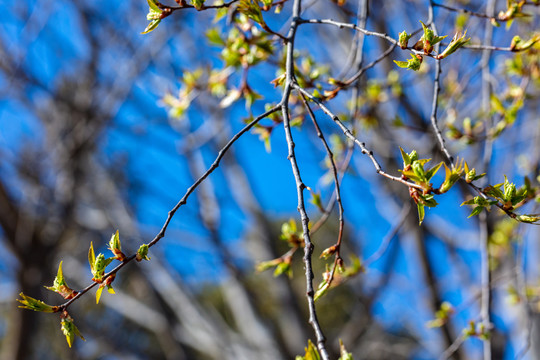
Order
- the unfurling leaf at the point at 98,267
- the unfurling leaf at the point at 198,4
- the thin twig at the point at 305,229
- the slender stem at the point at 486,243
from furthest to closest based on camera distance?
1. the slender stem at the point at 486,243
2. the unfurling leaf at the point at 198,4
3. the unfurling leaf at the point at 98,267
4. the thin twig at the point at 305,229

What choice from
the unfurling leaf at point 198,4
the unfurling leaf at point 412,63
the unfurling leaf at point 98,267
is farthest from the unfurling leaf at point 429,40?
the unfurling leaf at point 98,267

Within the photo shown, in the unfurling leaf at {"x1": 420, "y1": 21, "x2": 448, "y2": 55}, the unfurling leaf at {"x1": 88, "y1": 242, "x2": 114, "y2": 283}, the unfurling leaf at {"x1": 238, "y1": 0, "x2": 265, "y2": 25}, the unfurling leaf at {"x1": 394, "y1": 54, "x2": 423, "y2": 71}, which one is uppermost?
the unfurling leaf at {"x1": 238, "y1": 0, "x2": 265, "y2": 25}

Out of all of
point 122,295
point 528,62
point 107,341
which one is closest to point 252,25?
point 528,62

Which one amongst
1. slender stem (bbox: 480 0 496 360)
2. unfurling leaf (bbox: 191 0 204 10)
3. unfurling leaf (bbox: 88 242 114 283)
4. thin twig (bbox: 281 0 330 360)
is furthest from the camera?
slender stem (bbox: 480 0 496 360)

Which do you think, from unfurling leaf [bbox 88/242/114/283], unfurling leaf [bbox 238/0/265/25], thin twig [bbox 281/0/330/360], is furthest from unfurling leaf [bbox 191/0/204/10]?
unfurling leaf [bbox 88/242/114/283]

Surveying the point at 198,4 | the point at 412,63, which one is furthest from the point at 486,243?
the point at 198,4

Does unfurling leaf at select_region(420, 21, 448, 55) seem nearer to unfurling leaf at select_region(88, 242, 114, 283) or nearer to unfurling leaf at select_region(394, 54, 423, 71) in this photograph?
unfurling leaf at select_region(394, 54, 423, 71)

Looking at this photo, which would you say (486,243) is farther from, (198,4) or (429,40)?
(198,4)

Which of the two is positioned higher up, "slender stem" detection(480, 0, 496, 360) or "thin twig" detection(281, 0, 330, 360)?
"slender stem" detection(480, 0, 496, 360)

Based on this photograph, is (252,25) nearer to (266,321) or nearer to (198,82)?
(198,82)

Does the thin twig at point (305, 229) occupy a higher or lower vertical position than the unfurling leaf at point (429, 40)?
lower

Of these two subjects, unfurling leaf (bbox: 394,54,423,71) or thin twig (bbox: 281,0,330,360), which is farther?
unfurling leaf (bbox: 394,54,423,71)

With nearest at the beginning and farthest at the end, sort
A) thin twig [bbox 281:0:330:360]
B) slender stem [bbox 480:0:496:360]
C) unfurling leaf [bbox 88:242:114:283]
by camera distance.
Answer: thin twig [bbox 281:0:330:360] → unfurling leaf [bbox 88:242:114:283] → slender stem [bbox 480:0:496:360]

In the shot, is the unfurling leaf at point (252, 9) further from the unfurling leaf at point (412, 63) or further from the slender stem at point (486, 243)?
the slender stem at point (486, 243)
